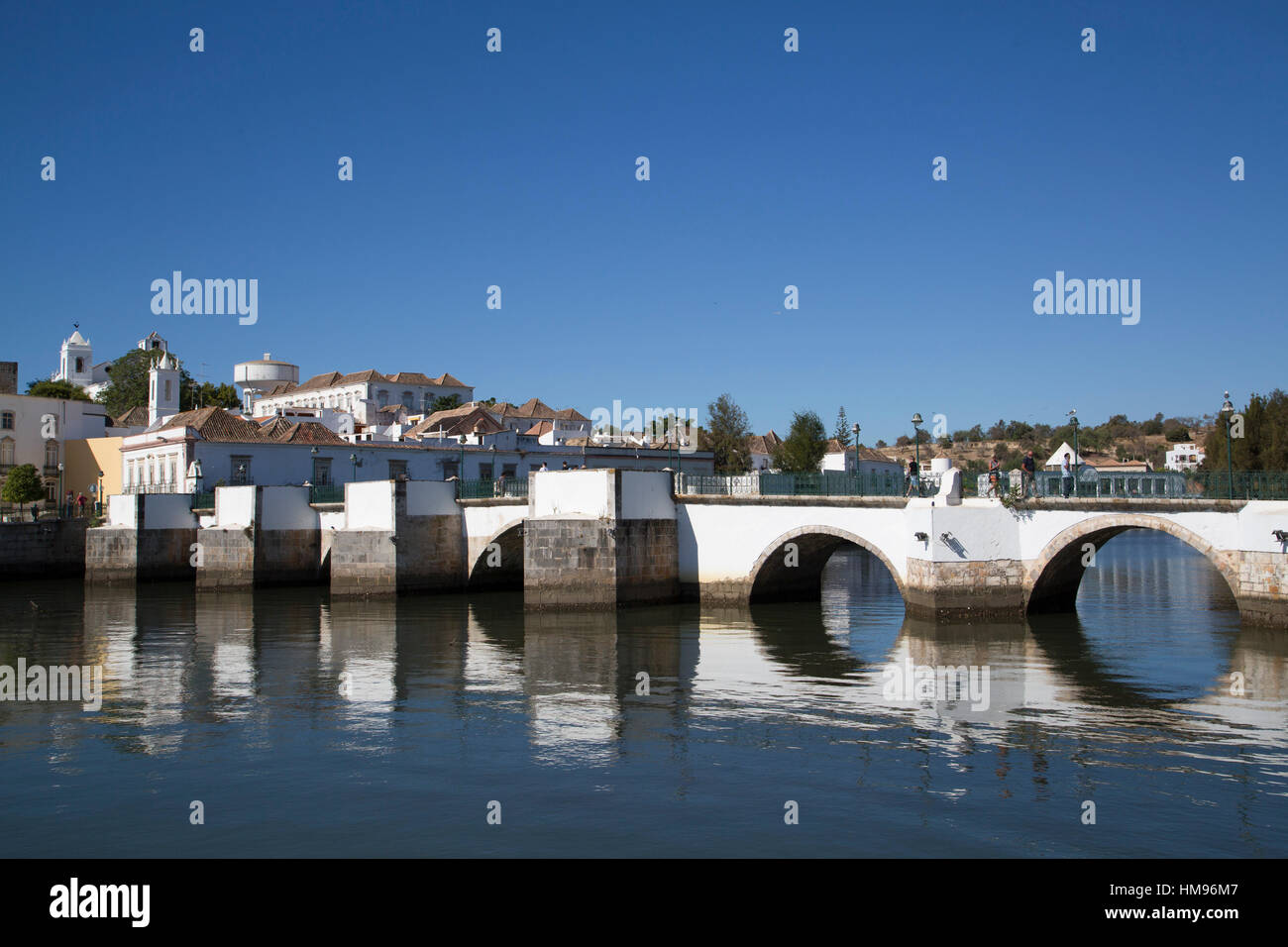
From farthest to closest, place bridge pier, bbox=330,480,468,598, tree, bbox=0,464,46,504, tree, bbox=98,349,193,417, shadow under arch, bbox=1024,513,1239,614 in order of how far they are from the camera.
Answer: tree, bbox=98,349,193,417
tree, bbox=0,464,46,504
bridge pier, bbox=330,480,468,598
shadow under arch, bbox=1024,513,1239,614

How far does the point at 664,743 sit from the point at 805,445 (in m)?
48.8

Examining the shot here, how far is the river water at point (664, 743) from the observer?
1033 centimetres

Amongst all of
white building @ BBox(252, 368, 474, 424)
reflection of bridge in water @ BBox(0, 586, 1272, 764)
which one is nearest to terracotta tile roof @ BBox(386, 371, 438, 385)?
white building @ BBox(252, 368, 474, 424)

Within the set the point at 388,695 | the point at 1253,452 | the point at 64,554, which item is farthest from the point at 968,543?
the point at 64,554

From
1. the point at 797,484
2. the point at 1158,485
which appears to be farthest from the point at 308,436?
the point at 1158,485

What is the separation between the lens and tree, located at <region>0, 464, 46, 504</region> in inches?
2030

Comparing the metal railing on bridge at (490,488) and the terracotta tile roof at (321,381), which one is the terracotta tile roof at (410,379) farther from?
the metal railing on bridge at (490,488)

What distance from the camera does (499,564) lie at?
36344mm

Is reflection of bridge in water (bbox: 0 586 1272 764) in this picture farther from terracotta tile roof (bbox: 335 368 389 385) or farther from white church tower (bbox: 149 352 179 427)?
terracotta tile roof (bbox: 335 368 389 385)

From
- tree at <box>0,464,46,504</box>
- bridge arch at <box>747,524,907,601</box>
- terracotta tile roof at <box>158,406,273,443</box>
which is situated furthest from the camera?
tree at <box>0,464,46,504</box>

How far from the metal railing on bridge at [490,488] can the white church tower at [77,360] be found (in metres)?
82.3

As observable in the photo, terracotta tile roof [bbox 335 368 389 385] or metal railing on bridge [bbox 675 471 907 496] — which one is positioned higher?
terracotta tile roof [bbox 335 368 389 385]

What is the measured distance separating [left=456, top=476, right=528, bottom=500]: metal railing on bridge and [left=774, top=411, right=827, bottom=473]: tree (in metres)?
28.8
